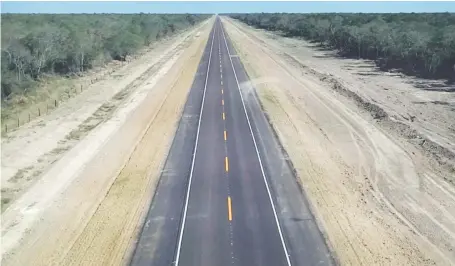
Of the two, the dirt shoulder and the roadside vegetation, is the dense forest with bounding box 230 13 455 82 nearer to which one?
the dirt shoulder

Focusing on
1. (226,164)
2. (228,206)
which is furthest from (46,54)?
(228,206)

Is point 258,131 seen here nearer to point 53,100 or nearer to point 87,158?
point 87,158

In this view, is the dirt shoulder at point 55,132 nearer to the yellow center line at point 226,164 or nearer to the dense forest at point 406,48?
the yellow center line at point 226,164

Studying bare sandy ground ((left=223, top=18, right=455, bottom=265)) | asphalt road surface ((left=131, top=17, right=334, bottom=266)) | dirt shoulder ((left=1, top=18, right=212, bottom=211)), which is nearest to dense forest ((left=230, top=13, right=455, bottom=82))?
bare sandy ground ((left=223, top=18, right=455, bottom=265))

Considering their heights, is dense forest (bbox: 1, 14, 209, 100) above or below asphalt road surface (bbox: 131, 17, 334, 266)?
above

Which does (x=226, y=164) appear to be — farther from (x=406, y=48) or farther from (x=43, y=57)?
(x=406, y=48)

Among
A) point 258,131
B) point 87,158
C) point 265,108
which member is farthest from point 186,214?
point 265,108

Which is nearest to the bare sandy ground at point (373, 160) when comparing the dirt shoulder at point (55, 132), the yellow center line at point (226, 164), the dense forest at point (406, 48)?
the yellow center line at point (226, 164)
